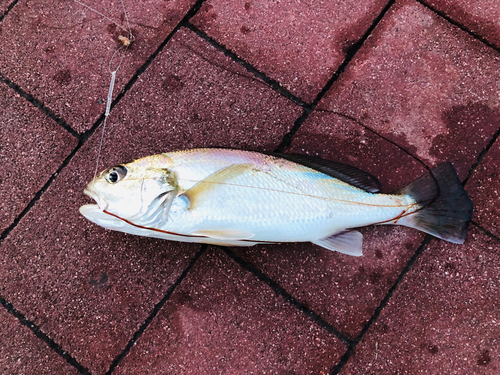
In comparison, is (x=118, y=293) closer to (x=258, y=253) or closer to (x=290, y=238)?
(x=258, y=253)

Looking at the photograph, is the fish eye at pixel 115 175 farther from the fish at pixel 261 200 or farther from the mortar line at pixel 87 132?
the mortar line at pixel 87 132

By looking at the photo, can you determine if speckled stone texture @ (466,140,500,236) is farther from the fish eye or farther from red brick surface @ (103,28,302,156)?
the fish eye

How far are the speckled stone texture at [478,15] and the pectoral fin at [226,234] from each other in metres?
2.45

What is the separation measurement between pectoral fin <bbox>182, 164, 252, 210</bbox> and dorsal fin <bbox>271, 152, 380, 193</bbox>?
41 cm

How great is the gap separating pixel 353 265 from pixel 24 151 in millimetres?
2718

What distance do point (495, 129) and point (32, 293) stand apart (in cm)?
372

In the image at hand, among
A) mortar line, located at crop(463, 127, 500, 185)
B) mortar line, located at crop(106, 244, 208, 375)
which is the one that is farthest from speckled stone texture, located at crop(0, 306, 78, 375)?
mortar line, located at crop(463, 127, 500, 185)

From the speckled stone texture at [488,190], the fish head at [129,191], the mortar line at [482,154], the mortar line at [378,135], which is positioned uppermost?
the fish head at [129,191]

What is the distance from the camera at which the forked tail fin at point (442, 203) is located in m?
2.31

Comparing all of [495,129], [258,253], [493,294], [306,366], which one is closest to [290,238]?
[258,253]

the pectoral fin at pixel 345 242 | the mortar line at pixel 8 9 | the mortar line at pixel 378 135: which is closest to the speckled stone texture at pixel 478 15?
the mortar line at pixel 378 135

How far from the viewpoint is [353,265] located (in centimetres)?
248

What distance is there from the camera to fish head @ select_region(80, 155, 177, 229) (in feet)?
6.89

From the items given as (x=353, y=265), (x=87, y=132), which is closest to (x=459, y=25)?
(x=353, y=265)
